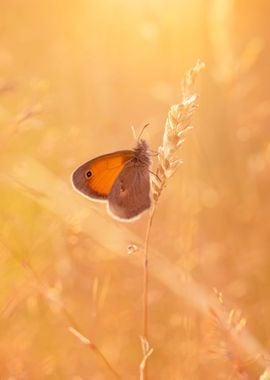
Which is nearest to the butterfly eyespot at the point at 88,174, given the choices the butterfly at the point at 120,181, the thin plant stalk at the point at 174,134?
the butterfly at the point at 120,181

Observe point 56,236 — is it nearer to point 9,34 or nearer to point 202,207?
point 202,207

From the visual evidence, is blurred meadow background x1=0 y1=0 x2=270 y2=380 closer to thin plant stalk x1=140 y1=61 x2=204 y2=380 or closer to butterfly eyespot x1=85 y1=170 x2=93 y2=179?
butterfly eyespot x1=85 y1=170 x2=93 y2=179

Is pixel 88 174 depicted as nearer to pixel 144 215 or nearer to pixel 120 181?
pixel 120 181

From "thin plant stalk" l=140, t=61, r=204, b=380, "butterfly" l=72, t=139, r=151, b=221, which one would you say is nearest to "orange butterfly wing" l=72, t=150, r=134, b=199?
"butterfly" l=72, t=139, r=151, b=221

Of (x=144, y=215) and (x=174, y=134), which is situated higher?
(x=144, y=215)

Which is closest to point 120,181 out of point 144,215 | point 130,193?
point 130,193

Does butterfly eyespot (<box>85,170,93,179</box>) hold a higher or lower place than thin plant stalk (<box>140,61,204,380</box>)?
higher

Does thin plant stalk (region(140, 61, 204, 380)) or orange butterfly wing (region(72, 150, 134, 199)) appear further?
orange butterfly wing (region(72, 150, 134, 199))

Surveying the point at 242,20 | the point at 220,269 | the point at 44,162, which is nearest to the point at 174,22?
the point at 242,20
